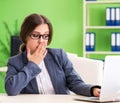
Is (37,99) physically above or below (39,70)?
below

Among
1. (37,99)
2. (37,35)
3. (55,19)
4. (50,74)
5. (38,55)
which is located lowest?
(37,99)

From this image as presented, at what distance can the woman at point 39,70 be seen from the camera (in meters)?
2.09

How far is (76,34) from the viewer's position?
5.27 meters

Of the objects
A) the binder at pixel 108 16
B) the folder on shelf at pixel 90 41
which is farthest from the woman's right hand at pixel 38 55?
the binder at pixel 108 16

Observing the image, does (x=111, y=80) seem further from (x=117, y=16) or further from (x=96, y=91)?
(x=117, y=16)

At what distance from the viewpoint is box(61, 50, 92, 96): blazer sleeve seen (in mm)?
2158

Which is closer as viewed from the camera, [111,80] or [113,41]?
[111,80]

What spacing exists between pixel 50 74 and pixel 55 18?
3167 mm

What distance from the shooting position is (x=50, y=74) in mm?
2230

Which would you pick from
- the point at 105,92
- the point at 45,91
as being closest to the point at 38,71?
the point at 45,91

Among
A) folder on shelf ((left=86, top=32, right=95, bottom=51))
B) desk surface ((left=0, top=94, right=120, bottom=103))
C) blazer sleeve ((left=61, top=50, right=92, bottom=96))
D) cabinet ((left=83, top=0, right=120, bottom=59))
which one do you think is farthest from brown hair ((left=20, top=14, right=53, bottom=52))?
cabinet ((left=83, top=0, right=120, bottom=59))

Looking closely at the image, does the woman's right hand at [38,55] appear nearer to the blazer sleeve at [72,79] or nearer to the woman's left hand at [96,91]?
the blazer sleeve at [72,79]

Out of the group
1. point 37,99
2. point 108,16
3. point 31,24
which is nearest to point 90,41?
point 108,16

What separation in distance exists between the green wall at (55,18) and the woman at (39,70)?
2988 mm
